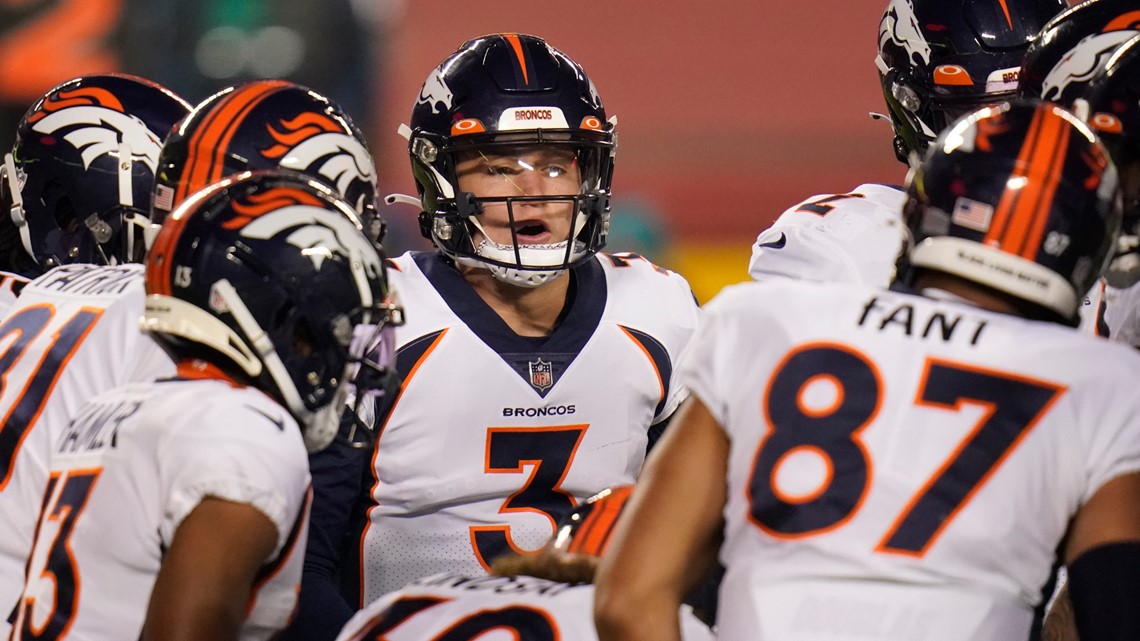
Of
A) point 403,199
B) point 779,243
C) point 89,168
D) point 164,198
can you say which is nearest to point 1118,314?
point 779,243

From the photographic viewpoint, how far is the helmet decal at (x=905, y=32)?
353cm

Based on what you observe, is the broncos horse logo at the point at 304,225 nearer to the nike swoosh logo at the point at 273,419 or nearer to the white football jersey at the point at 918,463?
the nike swoosh logo at the point at 273,419

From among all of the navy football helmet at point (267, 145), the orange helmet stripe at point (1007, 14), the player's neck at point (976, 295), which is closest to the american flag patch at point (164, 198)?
the navy football helmet at point (267, 145)

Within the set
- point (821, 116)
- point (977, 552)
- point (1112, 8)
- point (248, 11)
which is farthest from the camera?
point (821, 116)

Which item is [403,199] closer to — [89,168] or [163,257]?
[89,168]

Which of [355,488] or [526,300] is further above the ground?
[526,300]

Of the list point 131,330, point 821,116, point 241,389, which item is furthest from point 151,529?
point 821,116

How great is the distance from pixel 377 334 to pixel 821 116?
7.73 metres

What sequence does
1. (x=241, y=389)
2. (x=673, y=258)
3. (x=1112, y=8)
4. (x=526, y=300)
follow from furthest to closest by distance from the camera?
1. (x=673, y=258)
2. (x=526, y=300)
3. (x=1112, y=8)
4. (x=241, y=389)

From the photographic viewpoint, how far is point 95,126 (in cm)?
329

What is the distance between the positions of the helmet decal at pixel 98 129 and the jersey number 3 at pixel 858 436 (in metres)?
1.73

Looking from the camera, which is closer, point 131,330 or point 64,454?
point 64,454

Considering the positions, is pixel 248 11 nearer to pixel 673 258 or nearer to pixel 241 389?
pixel 673 258

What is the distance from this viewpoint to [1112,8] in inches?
122
